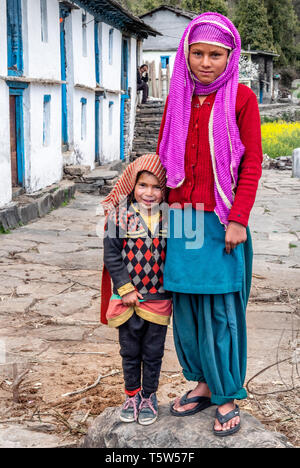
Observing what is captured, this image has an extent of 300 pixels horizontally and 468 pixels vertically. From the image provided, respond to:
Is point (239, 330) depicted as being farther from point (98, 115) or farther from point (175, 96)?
point (98, 115)

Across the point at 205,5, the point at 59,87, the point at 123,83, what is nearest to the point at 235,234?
the point at 59,87

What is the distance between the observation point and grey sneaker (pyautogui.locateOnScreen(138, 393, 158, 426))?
2.99m

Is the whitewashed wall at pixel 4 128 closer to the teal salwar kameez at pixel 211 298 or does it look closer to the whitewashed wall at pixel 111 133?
the teal salwar kameez at pixel 211 298

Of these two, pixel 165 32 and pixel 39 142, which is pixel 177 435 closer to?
pixel 39 142

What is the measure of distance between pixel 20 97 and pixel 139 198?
8.56 m

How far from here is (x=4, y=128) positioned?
31.9 feet

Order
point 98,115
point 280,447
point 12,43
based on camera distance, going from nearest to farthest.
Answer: point 280,447 → point 12,43 → point 98,115

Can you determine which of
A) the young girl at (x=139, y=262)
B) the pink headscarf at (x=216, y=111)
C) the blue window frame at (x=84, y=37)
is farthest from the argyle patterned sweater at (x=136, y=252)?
the blue window frame at (x=84, y=37)

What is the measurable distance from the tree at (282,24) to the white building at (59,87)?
27801 mm

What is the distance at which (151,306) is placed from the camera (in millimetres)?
2934

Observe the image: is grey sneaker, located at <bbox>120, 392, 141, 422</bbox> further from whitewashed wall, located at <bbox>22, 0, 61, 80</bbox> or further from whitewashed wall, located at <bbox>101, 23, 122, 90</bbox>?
whitewashed wall, located at <bbox>101, 23, 122, 90</bbox>

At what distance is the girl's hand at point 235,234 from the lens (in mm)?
2770

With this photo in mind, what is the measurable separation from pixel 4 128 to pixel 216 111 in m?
7.50
